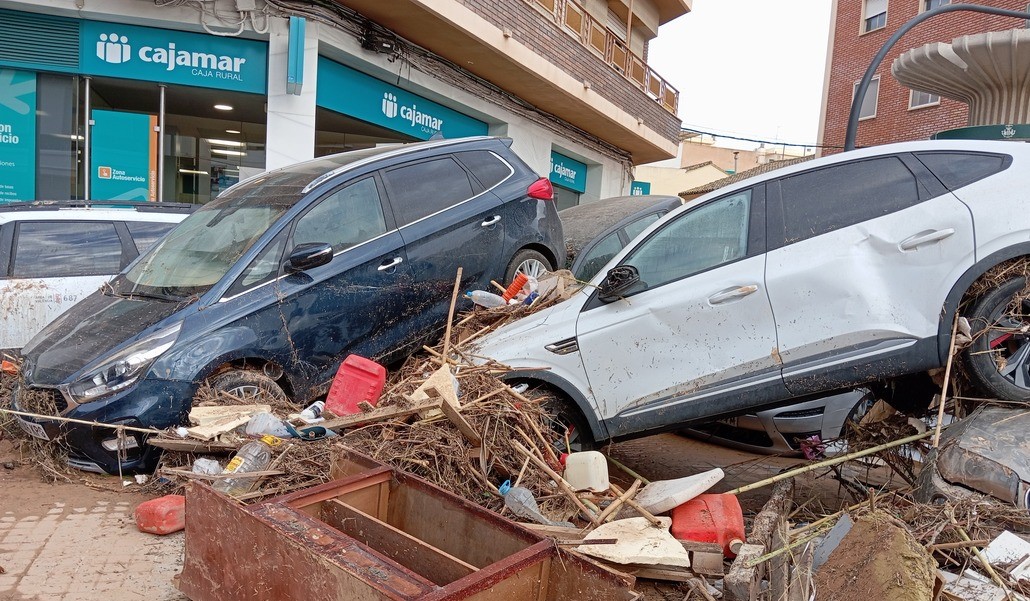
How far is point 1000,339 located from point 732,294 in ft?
4.66

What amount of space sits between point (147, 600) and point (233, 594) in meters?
0.81

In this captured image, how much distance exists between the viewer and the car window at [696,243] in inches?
174

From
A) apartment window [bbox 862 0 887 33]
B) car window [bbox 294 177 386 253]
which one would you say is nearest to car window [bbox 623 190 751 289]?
car window [bbox 294 177 386 253]

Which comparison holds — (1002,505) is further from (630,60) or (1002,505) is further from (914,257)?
(630,60)

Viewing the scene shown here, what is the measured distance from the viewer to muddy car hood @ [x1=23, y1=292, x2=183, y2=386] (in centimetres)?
461

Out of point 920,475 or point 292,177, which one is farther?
point 292,177

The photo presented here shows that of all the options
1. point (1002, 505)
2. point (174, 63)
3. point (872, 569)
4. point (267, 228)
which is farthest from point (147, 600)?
point (174, 63)

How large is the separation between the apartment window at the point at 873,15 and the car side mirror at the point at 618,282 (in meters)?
29.0

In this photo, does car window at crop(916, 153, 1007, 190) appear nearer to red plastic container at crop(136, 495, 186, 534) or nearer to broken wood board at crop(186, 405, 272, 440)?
broken wood board at crop(186, 405, 272, 440)

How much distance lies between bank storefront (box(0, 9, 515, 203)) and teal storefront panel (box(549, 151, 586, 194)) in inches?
276

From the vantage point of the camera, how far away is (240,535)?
2811mm

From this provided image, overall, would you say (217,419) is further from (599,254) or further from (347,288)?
(599,254)

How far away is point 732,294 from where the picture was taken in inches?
166

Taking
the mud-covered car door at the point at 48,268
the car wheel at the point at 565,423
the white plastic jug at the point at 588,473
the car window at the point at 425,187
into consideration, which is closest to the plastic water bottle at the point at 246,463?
the car wheel at the point at 565,423
